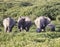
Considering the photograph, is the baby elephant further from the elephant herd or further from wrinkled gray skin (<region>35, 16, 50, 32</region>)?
wrinkled gray skin (<region>35, 16, 50, 32</region>)

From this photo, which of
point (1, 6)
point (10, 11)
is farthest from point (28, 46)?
point (1, 6)

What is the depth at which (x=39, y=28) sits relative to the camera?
83.2 ft

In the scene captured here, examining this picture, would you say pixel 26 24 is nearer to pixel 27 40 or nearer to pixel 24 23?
pixel 24 23

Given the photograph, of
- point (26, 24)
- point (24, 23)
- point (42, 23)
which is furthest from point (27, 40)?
point (24, 23)

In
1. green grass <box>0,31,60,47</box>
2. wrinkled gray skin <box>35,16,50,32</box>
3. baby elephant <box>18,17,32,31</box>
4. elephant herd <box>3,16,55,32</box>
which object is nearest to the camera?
green grass <box>0,31,60,47</box>

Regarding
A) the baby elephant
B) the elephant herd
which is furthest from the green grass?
the baby elephant

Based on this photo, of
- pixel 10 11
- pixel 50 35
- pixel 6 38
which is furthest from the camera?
pixel 10 11

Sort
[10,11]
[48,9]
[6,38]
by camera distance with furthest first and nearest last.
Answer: [10,11], [48,9], [6,38]

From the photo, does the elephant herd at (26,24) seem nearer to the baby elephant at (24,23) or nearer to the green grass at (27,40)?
the baby elephant at (24,23)

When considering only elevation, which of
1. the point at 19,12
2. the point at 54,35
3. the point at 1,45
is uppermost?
the point at 1,45

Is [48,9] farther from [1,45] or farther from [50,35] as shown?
[1,45]

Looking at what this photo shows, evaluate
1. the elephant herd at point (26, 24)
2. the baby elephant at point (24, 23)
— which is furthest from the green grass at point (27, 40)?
the baby elephant at point (24, 23)

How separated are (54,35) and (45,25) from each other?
6186mm

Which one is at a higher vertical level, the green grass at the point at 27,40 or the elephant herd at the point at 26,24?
the green grass at the point at 27,40
